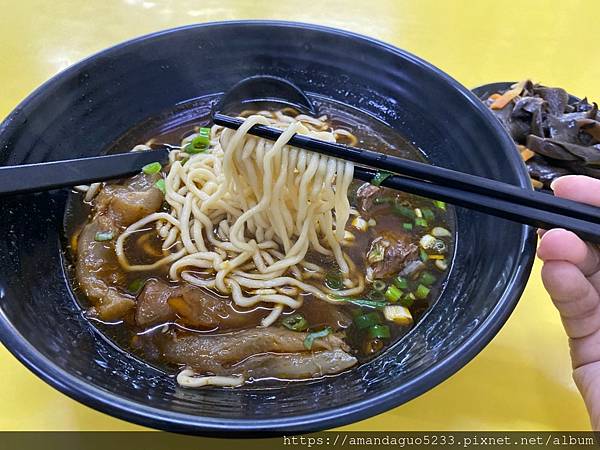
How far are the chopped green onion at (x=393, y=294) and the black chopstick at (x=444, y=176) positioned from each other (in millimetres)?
433

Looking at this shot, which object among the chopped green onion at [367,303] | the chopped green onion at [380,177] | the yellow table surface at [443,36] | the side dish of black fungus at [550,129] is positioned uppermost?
the yellow table surface at [443,36]

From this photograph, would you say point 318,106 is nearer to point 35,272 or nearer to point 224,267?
point 224,267

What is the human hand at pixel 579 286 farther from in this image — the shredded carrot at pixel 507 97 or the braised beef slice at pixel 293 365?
the shredded carrot at pixel 507 97

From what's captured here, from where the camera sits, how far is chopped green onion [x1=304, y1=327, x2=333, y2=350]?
156 cm

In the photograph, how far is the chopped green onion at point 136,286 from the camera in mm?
1703

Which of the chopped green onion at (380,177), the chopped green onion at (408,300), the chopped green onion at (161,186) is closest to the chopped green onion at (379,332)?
the chopped green onion at (408,300)

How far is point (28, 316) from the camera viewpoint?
4.60 ft

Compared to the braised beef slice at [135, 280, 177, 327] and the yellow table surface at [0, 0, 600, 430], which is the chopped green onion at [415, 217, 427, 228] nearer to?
the yellow table surface at [0, 0, 600, 430]

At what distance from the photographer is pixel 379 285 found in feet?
5.76

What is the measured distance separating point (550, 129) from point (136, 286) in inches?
73.9

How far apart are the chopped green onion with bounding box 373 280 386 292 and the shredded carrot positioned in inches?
47.4

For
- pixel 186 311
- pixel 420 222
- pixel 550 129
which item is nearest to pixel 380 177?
pixel 420 222

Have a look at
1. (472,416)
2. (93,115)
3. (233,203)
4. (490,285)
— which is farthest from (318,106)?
(472,416)

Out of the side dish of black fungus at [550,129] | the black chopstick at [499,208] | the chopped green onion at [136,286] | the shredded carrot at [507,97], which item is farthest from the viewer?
the shredded carrot at [507,97]
